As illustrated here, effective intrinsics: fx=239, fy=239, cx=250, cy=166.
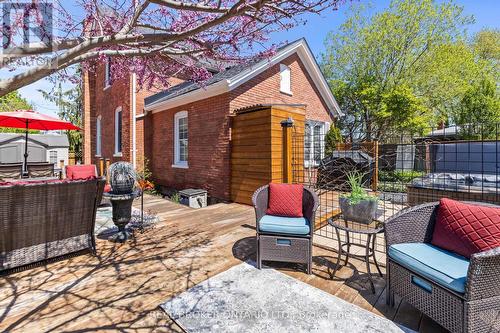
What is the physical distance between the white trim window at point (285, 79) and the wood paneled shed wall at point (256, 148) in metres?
2.58

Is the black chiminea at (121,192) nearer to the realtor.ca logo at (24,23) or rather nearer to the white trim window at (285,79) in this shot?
the realtor.ca logo at (24,23)

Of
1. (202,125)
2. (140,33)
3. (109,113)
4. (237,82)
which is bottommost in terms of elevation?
(140,33)

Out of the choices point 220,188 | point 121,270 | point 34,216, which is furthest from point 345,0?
point 220,188

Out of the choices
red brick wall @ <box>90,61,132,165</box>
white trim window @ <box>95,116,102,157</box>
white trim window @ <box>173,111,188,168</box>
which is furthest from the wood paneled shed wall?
white trim window @ <box>95,116,102,157</box>

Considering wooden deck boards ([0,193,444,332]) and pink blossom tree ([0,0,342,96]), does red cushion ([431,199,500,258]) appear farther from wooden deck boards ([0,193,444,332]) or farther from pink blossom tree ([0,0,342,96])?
pink blossom tree ([0,0,342,96])

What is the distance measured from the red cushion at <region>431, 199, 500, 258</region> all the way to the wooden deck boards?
2.55ft

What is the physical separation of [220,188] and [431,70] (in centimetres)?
1550

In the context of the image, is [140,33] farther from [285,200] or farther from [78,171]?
[78,171]

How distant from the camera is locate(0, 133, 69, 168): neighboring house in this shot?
1608 cm

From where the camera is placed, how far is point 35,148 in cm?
1623

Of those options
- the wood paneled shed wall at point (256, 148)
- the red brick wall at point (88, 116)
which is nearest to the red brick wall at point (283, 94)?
the wood paneled shed wall at point (256, 148)

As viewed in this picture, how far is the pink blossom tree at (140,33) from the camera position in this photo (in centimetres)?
172

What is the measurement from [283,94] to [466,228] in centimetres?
819

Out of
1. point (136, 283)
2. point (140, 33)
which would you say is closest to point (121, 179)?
point (136, 283)
